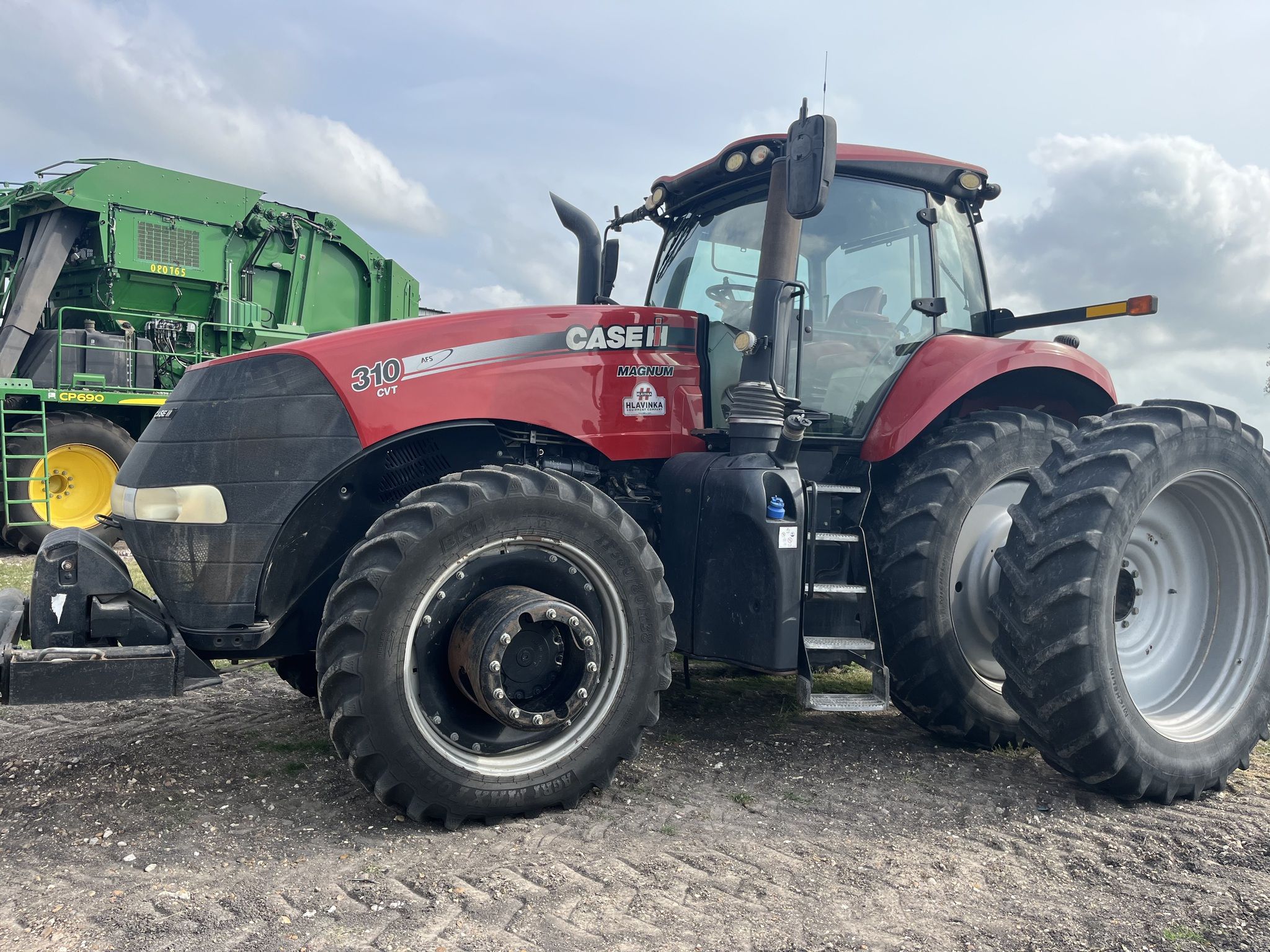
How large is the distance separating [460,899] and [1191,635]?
3216mm

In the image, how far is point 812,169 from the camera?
355cm

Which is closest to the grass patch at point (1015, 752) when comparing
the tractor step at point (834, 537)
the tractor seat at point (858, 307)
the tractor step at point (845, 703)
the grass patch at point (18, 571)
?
the tractor step at point (845, 703)

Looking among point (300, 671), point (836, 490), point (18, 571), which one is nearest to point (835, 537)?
point (836, 490)

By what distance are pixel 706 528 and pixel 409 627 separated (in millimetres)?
1226

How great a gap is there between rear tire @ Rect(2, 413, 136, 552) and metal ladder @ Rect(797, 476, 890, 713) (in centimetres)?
774

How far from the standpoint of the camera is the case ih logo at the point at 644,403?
13.0 ft

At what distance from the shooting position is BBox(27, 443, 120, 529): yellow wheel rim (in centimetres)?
998

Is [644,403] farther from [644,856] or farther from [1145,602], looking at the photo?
[1145,602]

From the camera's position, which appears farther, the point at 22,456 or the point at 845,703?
the point at 22,456

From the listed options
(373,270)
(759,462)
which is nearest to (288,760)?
(759,462)

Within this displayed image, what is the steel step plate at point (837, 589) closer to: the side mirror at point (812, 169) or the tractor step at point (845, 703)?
the tractor step at point (845, 703)

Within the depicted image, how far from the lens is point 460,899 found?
8.92 feet

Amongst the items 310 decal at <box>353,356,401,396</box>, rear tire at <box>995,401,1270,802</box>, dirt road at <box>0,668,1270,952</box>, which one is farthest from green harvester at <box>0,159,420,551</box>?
rear tire at <box>995,401,1270,802</box>

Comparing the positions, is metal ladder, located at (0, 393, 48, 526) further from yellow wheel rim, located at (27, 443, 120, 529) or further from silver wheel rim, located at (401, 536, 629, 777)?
silver wheel rim, located at (401, 536, 629, 777)
